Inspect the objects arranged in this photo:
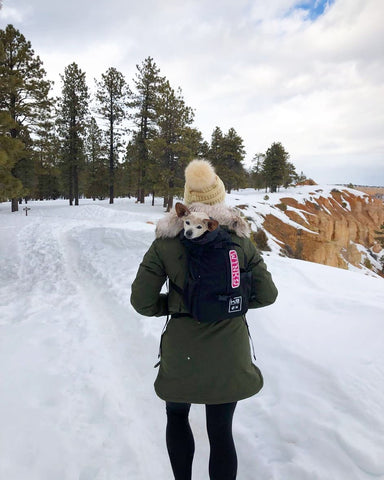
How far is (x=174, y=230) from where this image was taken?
5.49 ft

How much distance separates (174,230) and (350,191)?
147ft

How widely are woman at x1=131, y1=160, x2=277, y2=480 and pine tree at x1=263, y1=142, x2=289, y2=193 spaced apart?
137ft

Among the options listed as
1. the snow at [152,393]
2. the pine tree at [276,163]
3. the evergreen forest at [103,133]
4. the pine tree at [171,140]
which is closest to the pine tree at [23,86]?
the evergreen forest at [103,133]

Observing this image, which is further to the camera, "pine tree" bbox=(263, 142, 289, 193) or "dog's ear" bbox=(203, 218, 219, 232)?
"pine tree" bbox=(263, 142, 289, 193)

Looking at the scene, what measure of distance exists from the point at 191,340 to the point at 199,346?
0.20ft

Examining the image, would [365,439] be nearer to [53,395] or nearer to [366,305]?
[366,305]

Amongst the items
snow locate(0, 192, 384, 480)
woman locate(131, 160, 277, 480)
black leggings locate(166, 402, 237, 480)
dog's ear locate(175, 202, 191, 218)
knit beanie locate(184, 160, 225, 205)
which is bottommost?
snow locate(0, 192, 384, 480)

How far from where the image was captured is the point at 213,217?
176cm

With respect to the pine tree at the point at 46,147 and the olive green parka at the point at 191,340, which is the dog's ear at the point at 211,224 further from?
the pine tree at the point at 46,147

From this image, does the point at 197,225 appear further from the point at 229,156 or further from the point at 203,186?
the point at 229,156

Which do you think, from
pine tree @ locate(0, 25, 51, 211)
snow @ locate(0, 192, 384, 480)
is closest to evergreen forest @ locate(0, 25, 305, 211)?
pine tree @ locate(0, 25, 51, 211)

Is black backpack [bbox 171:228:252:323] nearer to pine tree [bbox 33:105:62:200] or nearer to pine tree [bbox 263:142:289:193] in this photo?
pine tree [bbox 33:105:62:200]

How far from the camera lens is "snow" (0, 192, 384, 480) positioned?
241cm

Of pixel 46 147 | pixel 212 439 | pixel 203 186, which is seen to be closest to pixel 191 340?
pixel 212 439
